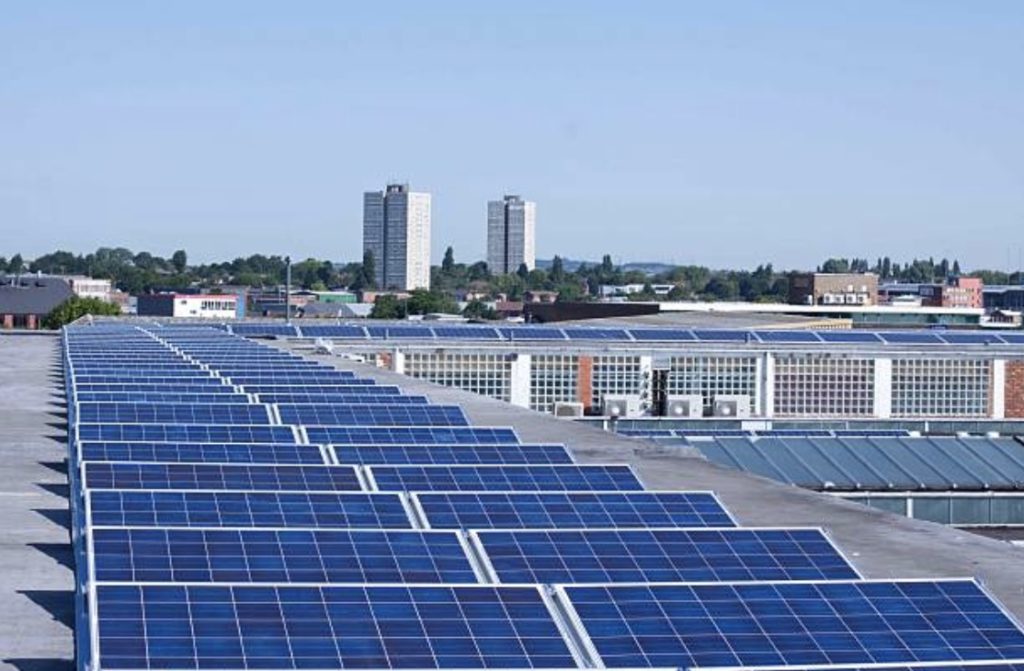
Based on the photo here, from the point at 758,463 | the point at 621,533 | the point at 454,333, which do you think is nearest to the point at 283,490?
the point at 621,533

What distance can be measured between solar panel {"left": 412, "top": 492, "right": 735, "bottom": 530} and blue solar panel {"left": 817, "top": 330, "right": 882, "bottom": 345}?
66.8 meters

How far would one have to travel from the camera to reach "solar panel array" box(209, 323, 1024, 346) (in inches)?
3551

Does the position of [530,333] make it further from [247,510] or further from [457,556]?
[457,556]

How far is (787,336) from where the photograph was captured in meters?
93.8

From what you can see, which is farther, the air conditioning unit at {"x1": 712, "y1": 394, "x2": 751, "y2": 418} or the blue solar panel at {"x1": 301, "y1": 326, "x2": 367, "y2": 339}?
the blue solar panel at {"x1": 301, "y1": 326, "x2": 367, "y2": 339}

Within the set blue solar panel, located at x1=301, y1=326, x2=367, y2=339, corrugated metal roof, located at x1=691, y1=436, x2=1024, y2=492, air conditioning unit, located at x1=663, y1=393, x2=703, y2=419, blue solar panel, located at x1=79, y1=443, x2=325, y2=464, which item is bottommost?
air conditioning unit, located at x1=663, y1=393, x2=703, y2=419

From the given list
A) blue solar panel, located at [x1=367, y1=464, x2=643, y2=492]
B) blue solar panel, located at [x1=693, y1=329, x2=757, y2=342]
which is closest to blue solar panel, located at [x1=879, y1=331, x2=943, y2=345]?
blue solar panel, located at [x1=693, y1=329, x2=757, y2=342]

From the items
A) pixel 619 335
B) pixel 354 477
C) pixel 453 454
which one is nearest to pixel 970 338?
pixel 619 335

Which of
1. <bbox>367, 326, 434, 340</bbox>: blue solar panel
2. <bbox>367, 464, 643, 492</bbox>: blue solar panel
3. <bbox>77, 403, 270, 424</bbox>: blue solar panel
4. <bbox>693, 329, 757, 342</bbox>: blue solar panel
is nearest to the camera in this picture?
<bbox>367, 464, 643, 492</bbox>: blue solar panel

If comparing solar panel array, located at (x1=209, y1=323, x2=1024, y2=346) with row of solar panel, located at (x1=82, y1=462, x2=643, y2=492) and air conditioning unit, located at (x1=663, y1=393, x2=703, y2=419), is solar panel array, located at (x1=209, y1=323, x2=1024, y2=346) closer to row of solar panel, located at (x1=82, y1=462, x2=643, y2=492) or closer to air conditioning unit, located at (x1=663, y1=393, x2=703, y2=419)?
air conditioning unit, located at (x1=663, y1=393, x2=703, y2=419)

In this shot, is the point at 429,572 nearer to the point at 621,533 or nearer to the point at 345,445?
the point at 621,533

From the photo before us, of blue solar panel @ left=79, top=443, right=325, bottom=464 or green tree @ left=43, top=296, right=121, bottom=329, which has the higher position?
blue solar panel @ left=79, top=443, right=325, bottom=464

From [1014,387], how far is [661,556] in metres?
74.1

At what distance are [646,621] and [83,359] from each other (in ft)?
162
